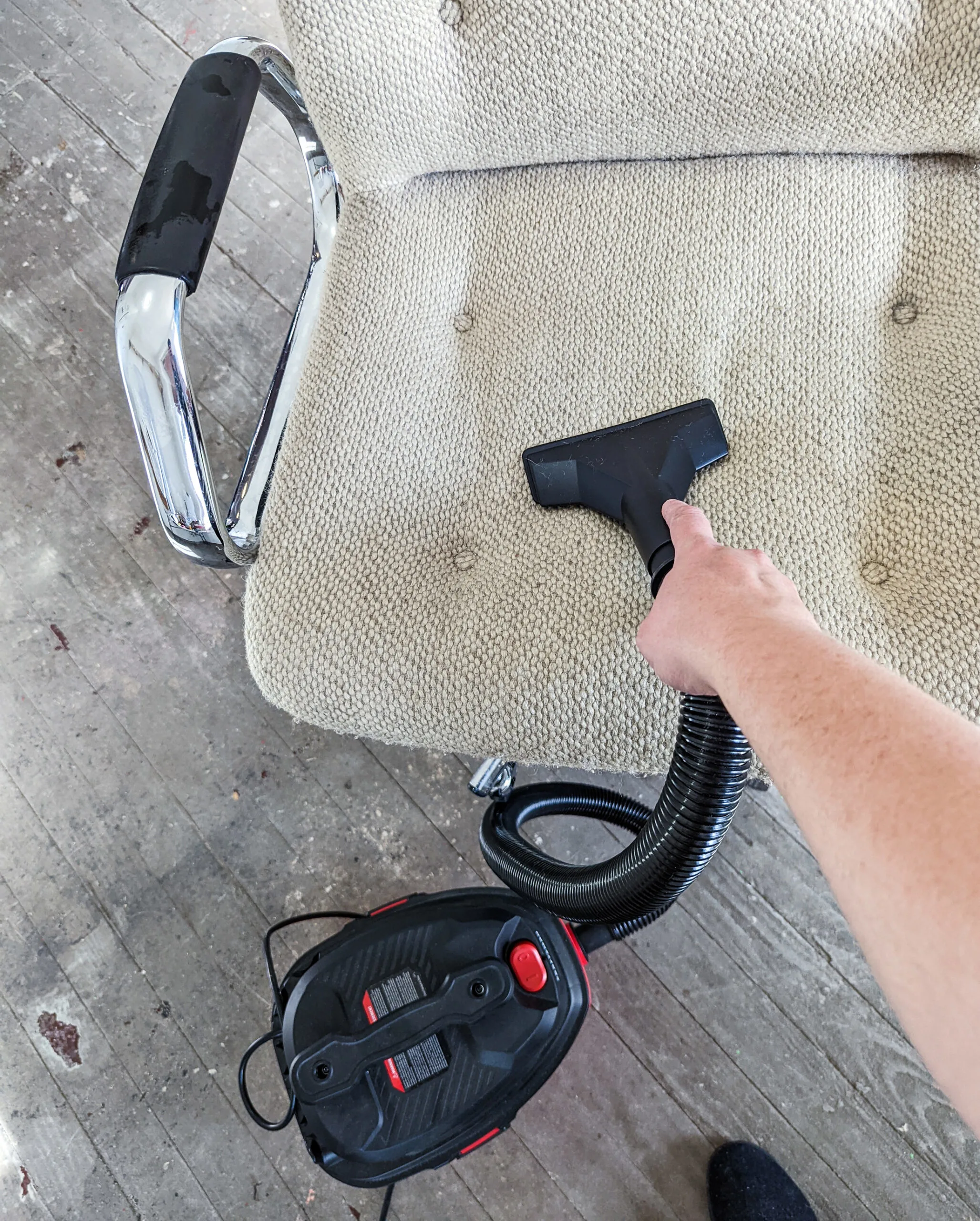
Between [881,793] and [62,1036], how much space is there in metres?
1.05

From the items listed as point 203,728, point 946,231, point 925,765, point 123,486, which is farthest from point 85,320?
point 925,765

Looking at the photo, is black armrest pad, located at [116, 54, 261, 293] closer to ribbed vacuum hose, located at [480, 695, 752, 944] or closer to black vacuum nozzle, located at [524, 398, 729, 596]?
black vacuum nozzle, located at [524, 398, 729, 596]

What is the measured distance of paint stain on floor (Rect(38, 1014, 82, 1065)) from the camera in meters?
1.02

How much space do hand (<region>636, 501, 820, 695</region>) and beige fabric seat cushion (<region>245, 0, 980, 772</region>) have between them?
0.06 metres

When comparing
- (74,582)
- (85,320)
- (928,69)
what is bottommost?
(74,582)

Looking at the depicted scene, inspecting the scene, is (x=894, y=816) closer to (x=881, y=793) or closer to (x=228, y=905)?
(x=881, y=793)

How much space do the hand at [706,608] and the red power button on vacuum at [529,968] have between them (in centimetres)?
42

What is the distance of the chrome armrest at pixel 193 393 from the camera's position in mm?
541

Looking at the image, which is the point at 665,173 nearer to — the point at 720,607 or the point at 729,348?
the point at 729,348

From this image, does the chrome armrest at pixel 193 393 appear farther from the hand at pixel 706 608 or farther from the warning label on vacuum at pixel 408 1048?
the warning label on vacuum at pixel 408 1048

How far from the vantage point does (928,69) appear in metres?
0.65

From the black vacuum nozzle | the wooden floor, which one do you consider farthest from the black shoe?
the black vacuum nozzle

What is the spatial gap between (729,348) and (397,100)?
332mm

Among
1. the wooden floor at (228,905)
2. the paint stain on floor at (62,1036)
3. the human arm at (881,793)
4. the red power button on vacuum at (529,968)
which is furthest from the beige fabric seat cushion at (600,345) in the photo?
the paint stain on floor at (62,1036)
